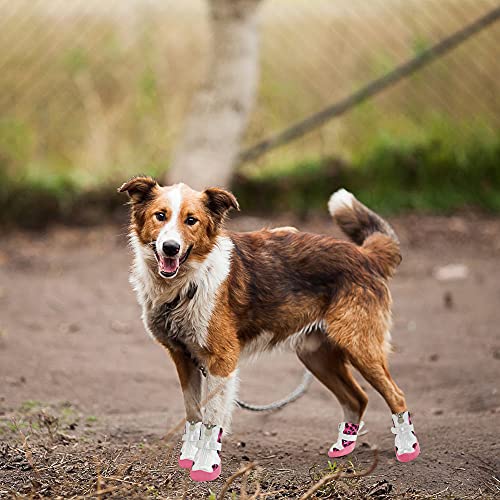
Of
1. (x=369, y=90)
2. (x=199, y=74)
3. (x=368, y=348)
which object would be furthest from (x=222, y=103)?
(x=368, y=348)

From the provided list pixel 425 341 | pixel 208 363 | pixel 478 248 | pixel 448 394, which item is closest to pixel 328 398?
pixel 448 394

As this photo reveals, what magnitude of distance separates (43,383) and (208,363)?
2.18 metres

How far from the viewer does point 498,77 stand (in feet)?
36.1

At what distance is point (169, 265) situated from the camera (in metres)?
4.32

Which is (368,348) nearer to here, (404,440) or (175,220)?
(404,440)

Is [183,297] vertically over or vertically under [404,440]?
over

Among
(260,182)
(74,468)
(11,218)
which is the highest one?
(74,468)

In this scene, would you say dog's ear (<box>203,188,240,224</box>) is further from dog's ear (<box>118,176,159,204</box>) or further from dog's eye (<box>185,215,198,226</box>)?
dog's ear (<box>118,176,159,204</box>)

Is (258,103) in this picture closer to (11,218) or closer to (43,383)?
(11,218)

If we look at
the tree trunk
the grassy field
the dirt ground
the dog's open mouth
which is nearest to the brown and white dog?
the dog's open mouth

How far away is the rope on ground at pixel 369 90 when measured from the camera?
10.5 m

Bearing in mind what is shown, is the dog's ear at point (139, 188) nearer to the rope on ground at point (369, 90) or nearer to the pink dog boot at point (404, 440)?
the pink dog boot at point (404, 440)

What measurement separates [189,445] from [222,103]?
19.2 ft

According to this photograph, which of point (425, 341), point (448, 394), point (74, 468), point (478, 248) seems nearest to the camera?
point (74, 468)
